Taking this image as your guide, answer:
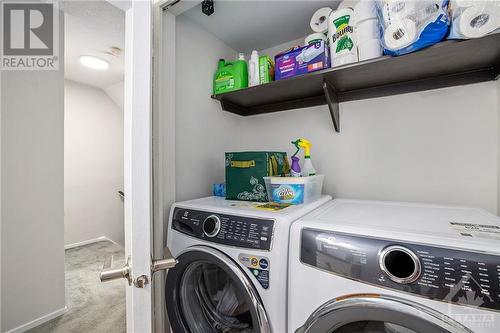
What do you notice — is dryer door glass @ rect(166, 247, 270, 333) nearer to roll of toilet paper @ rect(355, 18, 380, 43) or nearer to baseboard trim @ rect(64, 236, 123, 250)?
roll of toilet paper @ rect(355, 18, 380, 43)

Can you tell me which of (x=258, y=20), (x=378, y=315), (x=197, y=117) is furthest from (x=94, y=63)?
(x=378, y=315)

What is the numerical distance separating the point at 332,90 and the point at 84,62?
9.00 ft

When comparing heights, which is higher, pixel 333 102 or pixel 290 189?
pixel 333 102

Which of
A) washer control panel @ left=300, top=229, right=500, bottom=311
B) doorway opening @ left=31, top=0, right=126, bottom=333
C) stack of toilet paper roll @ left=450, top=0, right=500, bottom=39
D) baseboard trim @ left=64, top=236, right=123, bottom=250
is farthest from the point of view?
baseboard trim @ left=64, top=236, right=123, bottom=250

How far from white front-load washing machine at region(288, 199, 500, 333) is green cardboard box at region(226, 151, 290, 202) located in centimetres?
48

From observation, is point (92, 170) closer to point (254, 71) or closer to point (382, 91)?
point (254, 71)

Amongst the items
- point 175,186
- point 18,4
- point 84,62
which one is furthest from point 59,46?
point 175,186

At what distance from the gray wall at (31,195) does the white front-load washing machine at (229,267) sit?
1.53 meters

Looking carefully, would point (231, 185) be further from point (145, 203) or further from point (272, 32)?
point (272, 32)

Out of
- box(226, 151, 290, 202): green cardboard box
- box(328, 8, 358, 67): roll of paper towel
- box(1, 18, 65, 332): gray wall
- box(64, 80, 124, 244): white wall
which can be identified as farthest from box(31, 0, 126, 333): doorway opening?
box(328, 8, 358, 67): roll of paper towel

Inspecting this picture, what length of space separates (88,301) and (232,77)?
2608mm

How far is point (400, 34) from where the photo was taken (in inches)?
38.4

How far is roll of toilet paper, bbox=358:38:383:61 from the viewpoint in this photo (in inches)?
44.1

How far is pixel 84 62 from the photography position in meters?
2.45
